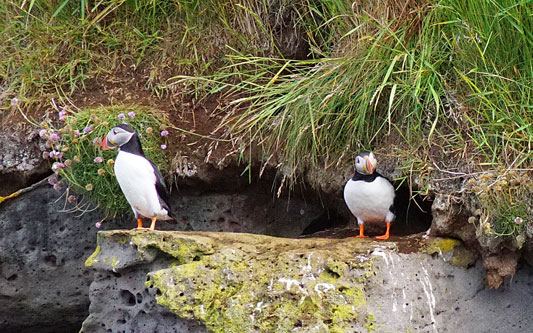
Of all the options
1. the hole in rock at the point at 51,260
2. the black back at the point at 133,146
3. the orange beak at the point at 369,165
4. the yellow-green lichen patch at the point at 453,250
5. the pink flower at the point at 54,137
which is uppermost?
the orange beak at the point at 369,165

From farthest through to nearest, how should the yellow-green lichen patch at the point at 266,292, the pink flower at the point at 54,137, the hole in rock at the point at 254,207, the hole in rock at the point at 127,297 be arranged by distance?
the hole in rock at the point at 254,207
the pink flower at the point at 54,137
the hole in rock at the point at 127,297
the yellow-green lichen patch at the point at 266,292

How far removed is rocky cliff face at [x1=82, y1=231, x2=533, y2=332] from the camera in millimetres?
3639

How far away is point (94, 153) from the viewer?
4.93 m

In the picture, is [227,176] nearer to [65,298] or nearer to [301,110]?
[301,110]

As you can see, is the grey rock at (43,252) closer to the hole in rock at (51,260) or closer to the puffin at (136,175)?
the hole in rock at (51,260)

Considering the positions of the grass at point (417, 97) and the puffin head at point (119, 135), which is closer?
the grass at point (417, 97)

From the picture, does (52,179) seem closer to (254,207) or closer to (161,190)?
(161,190)

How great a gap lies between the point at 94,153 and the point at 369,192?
1752 mm

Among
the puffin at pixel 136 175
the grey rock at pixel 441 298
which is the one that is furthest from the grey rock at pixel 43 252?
the grey rock at pixel 441 298

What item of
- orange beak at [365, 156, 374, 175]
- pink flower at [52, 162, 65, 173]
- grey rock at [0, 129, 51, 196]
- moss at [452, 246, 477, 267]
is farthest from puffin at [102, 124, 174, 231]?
moss at [452, 246, 477, 267]

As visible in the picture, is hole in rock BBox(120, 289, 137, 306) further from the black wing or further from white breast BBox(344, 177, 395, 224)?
white breast BBox(344, 177, 395, 224)

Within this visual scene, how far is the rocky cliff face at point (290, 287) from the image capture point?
3639 millimetres

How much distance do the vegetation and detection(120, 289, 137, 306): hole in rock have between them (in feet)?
4.16

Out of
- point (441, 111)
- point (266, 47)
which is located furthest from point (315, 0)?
point (441, 111)
